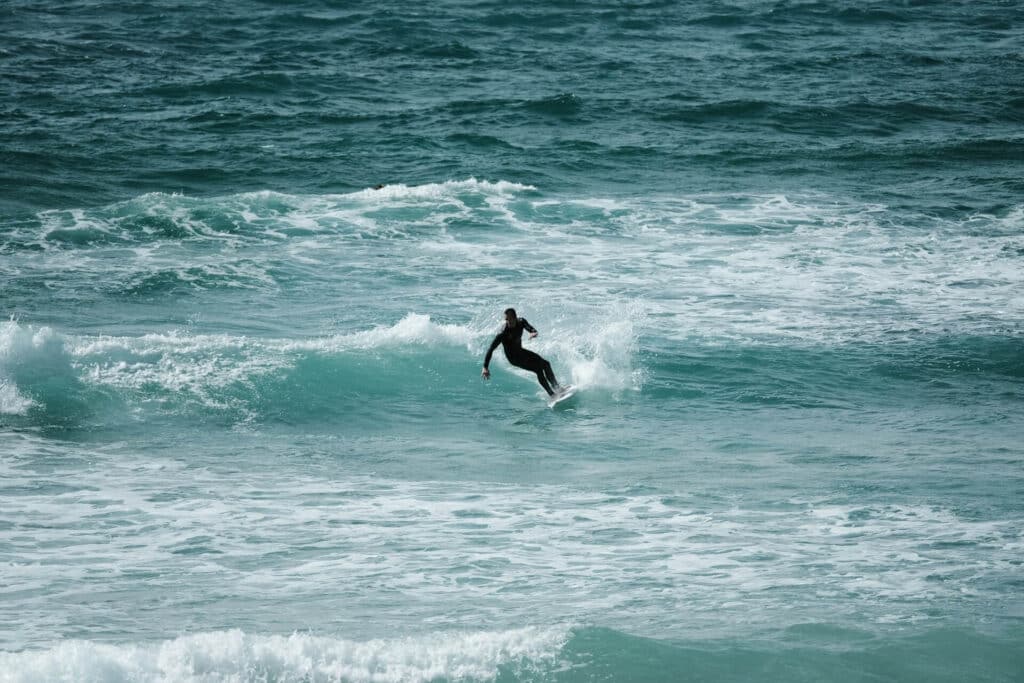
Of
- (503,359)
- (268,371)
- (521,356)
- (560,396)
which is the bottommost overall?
(560,396)

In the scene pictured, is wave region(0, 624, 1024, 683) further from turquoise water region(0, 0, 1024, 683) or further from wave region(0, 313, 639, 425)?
wave region(0, 313, 639, 425)

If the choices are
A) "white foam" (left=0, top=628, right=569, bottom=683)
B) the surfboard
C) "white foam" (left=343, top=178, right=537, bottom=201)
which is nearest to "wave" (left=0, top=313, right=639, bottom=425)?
the surfboard

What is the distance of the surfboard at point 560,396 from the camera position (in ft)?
48.2

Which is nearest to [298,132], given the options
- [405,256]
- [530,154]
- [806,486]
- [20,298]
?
[530,154]

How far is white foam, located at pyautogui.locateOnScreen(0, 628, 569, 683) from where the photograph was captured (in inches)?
294

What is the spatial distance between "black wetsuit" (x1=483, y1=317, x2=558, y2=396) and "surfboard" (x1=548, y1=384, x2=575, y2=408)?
0.21 feet

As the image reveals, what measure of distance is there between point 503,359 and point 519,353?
1.93 metres

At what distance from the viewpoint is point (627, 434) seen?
44.1 ft

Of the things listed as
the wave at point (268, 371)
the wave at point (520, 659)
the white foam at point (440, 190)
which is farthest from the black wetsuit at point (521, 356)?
the white foam at point (440, 190)

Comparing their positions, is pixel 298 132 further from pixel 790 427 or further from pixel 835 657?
pixel 835 657

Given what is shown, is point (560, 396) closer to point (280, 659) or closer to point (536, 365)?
point (536, 365)

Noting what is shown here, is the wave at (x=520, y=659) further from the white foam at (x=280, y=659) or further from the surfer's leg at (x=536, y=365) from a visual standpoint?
the surfer's leg at (x=536, y=365)

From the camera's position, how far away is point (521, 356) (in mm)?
14484

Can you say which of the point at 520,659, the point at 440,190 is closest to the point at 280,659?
the point at 520,659
